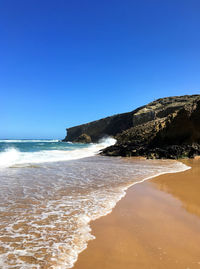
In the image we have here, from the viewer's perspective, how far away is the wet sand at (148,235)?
235cm

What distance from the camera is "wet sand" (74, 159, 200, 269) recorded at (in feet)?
7.70

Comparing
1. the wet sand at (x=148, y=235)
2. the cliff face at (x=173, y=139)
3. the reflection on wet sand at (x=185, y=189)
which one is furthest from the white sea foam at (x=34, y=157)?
the wet sand at (x=148, y=235)

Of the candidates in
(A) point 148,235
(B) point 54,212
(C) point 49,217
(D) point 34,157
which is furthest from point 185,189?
(D) point 34,157

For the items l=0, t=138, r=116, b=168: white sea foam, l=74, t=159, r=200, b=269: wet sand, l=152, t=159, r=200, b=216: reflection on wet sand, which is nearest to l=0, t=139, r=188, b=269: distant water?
l=74, t=159, r=200, b=269: wet sand

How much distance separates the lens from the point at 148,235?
296 cm

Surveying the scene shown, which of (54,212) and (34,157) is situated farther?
(34,157)

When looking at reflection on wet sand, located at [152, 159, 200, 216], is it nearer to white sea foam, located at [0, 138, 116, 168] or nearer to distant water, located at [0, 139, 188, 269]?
distant water, located at [0, 139, 188, 269]

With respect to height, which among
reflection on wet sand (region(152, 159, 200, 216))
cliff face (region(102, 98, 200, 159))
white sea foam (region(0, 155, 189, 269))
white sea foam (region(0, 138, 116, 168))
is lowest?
reflection on wet sand (region(152, 159, 200, 216))

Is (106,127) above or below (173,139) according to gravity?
above

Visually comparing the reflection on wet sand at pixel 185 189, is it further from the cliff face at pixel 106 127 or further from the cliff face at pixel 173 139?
the cliff face at pixel 106 127

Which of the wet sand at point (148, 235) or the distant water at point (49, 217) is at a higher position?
the distant water at point (49, 217)

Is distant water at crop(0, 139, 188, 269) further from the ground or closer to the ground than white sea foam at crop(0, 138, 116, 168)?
closer to the ground

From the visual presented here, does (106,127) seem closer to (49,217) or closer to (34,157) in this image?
(34,157)

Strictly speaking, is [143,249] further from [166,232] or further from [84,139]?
[84,139]
